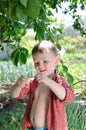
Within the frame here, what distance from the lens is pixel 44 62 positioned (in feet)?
5.81

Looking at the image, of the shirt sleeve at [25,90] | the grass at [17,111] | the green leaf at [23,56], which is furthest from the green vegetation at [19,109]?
the shirt sleeve at [25,90]

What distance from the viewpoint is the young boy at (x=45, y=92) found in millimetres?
1748

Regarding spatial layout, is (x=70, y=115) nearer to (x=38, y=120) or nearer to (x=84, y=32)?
(x=84, y=32)

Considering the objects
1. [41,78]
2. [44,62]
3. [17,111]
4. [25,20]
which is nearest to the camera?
[25,20]

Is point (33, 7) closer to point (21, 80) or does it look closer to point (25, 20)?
point (25, 20)

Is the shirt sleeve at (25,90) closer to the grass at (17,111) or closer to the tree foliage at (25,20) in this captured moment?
the tree foliage at (25,20)

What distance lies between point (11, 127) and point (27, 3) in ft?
9.35

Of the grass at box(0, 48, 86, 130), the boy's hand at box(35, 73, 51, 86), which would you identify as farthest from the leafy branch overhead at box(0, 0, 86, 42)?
the grass at box(0, 48, 86, 130)

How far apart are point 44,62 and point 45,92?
21 centimetres

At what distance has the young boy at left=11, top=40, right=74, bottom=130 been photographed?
1748 millimetres

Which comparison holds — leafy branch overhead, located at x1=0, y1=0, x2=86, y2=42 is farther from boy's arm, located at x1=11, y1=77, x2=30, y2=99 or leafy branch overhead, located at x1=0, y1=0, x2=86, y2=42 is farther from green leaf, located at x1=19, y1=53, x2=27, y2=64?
boy's arm, located at x1=11, y1=77, x2=30, y2=99

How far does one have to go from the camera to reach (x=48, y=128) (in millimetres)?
1830

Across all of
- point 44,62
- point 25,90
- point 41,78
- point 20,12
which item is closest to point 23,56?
point 25,90

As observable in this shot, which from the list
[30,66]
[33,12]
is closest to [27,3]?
[33,12]
